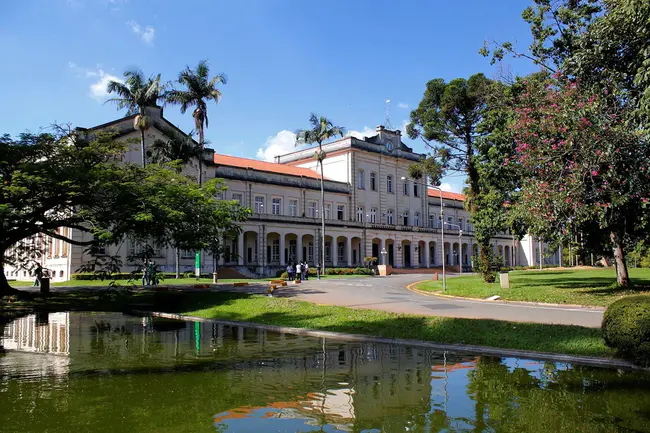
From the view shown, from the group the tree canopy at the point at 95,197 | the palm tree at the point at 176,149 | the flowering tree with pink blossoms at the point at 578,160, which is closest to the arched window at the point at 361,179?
the palm tree at the point at 176,149

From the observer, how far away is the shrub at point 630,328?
361 inches

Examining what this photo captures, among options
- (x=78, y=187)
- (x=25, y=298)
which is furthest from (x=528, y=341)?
(x=25, y=298)

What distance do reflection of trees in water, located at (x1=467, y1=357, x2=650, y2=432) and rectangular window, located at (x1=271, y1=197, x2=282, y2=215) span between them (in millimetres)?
46542

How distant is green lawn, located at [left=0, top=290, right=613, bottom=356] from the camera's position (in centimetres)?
1163

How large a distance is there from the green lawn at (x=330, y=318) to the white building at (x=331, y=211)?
1640cm

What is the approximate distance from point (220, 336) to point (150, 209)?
8.13m

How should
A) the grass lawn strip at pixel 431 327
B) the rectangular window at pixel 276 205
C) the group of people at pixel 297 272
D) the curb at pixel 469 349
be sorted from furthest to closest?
the rectangular window at pixel 276 205 < the group of people at pixel 297 272 < the grass lawn strip at pixel 431 327 < the curb at pixel 469 349

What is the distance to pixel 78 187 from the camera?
20.2 meters

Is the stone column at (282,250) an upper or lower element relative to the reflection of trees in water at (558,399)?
upper

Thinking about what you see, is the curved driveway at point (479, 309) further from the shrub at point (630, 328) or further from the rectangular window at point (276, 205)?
the rectangular window at point (276, 205)

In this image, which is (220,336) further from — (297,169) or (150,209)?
(297,169)

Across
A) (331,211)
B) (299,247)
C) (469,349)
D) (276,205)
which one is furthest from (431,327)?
(331,211)

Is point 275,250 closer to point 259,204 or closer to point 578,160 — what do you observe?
point 259,204

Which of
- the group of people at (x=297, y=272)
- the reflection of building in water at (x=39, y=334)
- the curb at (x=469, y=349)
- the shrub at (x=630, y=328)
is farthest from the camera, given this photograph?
the group of people at (x=297, y=272)
